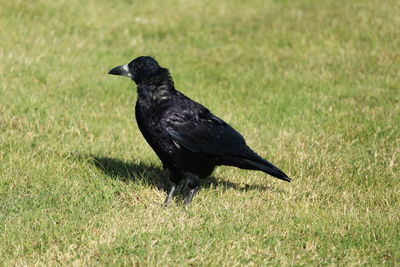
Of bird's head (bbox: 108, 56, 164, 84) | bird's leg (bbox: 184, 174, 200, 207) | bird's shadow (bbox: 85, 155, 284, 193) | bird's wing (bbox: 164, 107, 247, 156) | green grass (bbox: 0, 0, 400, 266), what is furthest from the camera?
bird's shadow (bbox: 85, 155, 284, 193)

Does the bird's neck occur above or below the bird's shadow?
above

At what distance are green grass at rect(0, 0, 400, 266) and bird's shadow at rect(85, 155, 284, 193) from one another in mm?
22

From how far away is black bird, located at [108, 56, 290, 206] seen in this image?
5.58 m

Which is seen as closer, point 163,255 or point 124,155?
point 163,255

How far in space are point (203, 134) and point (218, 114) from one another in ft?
8.80

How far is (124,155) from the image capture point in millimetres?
6961

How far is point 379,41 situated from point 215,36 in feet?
9.65

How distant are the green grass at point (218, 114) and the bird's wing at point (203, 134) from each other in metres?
0.49

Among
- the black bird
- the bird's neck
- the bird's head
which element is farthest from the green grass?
the bird's head

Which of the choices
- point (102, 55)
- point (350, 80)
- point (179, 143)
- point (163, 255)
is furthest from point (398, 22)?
point (163, 255)

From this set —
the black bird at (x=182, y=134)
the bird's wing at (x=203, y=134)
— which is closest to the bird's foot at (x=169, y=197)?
the black bird at (x=182, y=134)

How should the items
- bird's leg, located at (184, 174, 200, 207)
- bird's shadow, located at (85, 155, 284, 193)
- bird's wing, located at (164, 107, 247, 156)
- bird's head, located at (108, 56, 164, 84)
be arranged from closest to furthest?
bird's wing, located at (164, 107, 247, 156), bird's leg, located at (184, 174, 200, 207), bird's head, located at (108, 56, 164, 84), bird's shadow, located at (85, 155, 284, 193)

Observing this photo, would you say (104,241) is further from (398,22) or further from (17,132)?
(398,22)

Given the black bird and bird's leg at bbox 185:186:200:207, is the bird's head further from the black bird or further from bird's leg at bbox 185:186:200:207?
bird's leg at bbox 185:186:200:207
